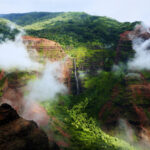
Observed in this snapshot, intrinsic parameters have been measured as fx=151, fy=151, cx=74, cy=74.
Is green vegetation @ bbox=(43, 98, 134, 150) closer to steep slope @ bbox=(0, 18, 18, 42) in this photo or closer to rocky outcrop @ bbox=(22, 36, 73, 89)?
rocky outcrop @ bbox=(22, 36, 73, 89)

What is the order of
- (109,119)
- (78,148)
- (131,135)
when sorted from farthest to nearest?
(109,119), (131,135), (78,148)

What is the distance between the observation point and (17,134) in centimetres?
1822

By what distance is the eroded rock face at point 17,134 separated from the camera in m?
17.2

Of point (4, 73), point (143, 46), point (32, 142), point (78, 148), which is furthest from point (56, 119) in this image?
point (143, 46)

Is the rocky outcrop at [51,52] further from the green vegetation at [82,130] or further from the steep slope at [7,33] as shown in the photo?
the green vegetation at [82,130]

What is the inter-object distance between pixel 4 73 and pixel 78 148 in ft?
91.4

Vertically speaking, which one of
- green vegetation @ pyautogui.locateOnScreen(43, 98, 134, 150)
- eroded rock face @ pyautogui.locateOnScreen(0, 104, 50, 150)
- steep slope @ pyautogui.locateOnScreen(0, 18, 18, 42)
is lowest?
green vegetation @ pyautogui.locateOnScreen(43, 98, 134, 150)

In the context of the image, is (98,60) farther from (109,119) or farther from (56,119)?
(56,119)

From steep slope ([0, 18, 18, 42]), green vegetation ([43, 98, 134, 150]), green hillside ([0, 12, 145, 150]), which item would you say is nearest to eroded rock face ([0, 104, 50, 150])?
green hillside ([0, 12, 145, 150])

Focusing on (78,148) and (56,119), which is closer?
(78,148)

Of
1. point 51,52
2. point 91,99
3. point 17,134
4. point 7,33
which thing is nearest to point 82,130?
point 91,99

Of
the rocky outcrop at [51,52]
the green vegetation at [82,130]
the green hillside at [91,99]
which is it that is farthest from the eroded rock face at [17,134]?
the rocky outcrop at [51,52]

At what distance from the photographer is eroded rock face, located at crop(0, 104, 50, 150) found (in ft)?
56.4

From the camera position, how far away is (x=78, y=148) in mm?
27891
